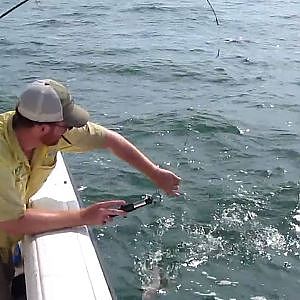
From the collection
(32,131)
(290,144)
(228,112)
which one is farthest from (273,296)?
(228,112)

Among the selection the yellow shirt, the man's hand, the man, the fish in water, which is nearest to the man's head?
the man

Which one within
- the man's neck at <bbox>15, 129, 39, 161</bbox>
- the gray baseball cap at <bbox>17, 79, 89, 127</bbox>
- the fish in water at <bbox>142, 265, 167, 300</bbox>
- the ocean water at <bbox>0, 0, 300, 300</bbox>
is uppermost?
the gray baseball cap at <bbox>17, 79, 89, 127</bbox>

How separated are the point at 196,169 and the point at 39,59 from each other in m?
5.24

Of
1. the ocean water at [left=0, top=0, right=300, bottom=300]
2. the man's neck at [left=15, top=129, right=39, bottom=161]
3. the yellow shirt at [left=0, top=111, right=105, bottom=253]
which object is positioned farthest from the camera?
the ocean water at [left=0, top=0, right=300, bottom=300]

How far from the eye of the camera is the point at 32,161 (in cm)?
365

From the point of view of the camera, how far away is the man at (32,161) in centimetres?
337

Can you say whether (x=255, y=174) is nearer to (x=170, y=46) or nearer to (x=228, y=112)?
(x=228, y=112)

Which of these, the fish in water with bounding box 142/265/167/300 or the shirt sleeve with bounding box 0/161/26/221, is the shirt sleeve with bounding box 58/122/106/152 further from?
the fish in water with bounding box 142/265/167/300

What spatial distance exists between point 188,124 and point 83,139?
14.8 feet

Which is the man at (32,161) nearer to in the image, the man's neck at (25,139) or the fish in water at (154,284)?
the man's neck at (25,139)

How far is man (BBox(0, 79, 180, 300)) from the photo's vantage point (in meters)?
3.37

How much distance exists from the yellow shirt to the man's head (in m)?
0.10

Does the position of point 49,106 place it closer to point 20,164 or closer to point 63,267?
point 20,164

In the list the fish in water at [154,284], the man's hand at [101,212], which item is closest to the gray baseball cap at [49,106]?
the man's hand at [101,212]
